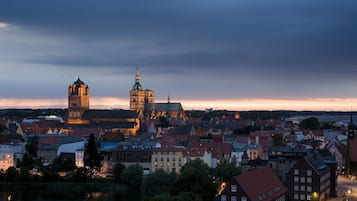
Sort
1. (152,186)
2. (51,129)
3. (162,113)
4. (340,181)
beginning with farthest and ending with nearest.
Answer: (162,113), (51,129), (340,181), (152,186)

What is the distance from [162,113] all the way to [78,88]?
2715 centimetres

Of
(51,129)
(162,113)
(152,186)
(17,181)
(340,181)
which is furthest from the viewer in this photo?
(162,113)

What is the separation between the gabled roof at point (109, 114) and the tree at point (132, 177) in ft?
186

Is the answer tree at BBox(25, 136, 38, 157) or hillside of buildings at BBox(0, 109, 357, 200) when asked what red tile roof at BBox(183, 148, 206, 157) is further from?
tree at BBox(25, 136, 38, 157)

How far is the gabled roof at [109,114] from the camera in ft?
345

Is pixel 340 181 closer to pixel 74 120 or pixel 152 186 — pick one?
pixel 152 186

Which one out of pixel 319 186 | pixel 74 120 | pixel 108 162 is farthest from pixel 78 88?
pixel 319 186

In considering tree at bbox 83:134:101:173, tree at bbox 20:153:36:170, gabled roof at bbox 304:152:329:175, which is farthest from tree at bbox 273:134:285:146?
tree at bbox 20:153:36:170

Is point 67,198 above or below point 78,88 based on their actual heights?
below

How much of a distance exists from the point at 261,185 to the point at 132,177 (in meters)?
18.5

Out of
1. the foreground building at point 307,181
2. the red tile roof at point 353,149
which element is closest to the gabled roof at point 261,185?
the foreground building at point 307,181

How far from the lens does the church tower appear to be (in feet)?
367

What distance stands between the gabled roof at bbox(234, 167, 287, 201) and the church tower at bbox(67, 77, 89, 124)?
82257mm

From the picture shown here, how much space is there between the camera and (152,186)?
4219 cm
